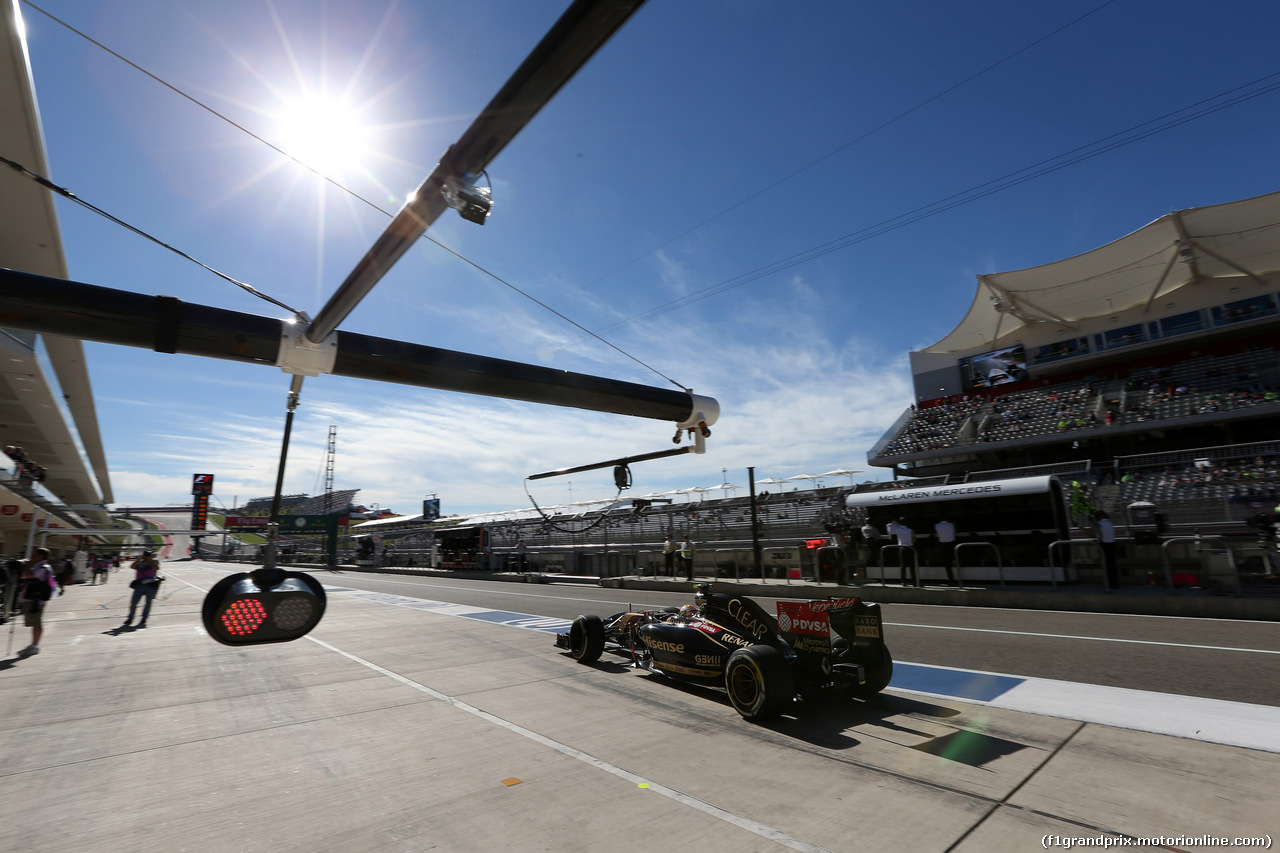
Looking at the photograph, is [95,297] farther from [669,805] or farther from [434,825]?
[669,805]

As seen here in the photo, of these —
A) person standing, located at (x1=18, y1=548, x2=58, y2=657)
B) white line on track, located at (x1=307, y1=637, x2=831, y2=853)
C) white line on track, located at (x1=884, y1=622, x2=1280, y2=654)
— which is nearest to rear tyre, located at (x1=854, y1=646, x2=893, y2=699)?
white line on track, located at (x1=307, y1=637, x2=831, y2=853)

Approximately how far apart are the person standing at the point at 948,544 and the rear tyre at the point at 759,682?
439 inches

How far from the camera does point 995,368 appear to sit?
131 ft

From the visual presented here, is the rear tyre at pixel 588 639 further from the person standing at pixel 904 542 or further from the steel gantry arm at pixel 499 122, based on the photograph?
the person standing at pixel 904 542

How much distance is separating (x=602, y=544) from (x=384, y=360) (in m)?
26.0

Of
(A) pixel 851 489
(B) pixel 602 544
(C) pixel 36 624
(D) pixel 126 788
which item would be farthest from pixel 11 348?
(A) pixel 851 489

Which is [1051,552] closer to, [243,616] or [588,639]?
[588,639]

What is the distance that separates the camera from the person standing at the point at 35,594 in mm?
9742

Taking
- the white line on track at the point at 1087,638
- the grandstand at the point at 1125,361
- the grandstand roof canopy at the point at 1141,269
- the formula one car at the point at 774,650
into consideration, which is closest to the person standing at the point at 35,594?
the formula one car at the point at 774,650

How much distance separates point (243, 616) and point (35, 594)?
36.6 feet

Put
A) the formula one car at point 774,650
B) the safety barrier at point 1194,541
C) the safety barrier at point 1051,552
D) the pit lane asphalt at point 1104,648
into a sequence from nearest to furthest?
the formula one car at point 774,650 < the pit lane asphalt at point 1104,648 < the safety barrier at point 1194,541 < the safety barrier at point 1051,552

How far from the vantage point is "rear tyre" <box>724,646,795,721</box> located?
5203mm

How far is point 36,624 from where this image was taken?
9906 millimetres

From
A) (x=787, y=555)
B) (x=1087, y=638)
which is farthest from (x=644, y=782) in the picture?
(x=787, y=555)
